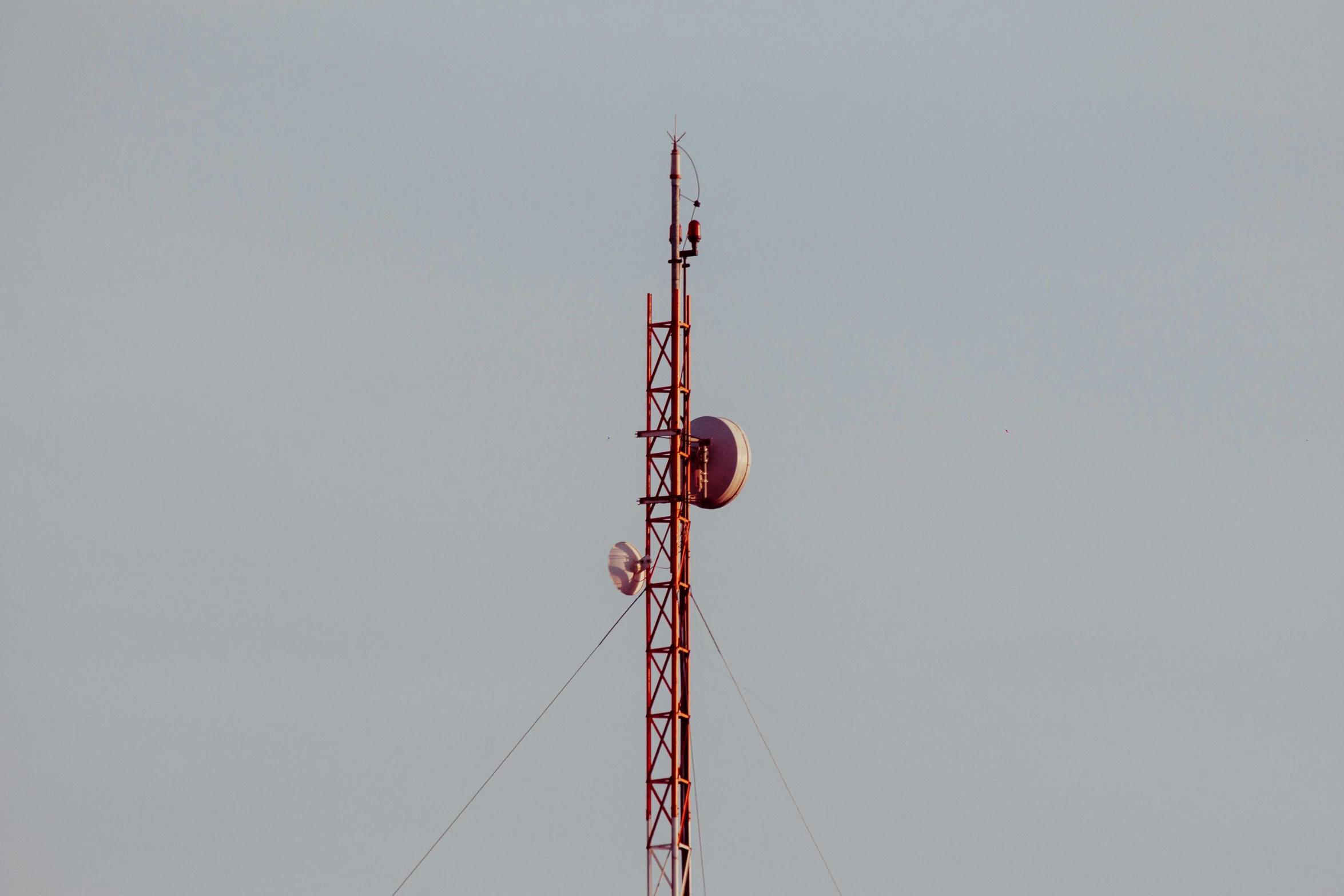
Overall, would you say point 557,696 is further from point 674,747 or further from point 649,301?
point 649,301

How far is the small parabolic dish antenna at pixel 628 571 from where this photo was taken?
70.6 meters

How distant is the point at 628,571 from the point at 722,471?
2893 millimetres

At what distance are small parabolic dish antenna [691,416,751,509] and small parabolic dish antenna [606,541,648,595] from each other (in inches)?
67.7

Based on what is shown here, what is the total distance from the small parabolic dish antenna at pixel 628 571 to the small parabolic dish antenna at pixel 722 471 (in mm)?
1720

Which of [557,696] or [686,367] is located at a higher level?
[686,367]

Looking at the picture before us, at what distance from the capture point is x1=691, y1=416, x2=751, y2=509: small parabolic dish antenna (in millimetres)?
70938

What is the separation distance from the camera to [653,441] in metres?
70.8

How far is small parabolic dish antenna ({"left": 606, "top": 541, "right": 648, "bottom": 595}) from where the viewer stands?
70.6 meters

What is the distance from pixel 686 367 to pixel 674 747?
8.04 m

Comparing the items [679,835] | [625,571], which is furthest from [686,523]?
[679,835]

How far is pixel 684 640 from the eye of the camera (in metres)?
70.0

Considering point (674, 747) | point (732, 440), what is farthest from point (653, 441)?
point (674, 747)

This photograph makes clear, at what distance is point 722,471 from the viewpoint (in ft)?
233

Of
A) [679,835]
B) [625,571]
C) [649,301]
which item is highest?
[649,301]
